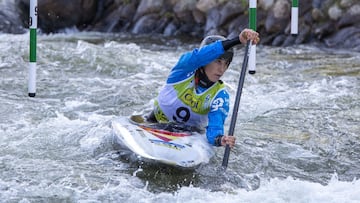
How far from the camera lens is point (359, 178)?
A: 16.3 feet

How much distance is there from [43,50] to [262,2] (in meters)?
3.95

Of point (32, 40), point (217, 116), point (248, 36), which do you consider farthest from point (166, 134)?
point (32, 40)

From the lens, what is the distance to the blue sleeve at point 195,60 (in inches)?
189

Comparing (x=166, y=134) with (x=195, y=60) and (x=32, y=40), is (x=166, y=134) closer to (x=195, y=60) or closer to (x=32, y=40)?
(x=195, y=60)

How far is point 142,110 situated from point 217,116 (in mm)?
2250

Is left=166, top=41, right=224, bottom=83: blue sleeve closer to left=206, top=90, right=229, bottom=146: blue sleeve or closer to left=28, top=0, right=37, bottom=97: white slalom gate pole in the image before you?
left=206, top=90, right=229, bottom=146: blue sleeve

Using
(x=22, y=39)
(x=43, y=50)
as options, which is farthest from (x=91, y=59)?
(x=22, y=39)

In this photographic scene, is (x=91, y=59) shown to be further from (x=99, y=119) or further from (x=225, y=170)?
(x=225, y=170)

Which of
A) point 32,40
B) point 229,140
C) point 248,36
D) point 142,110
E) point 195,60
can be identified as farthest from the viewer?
point 142,110

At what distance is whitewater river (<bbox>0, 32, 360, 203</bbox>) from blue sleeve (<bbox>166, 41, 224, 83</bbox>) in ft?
2.23

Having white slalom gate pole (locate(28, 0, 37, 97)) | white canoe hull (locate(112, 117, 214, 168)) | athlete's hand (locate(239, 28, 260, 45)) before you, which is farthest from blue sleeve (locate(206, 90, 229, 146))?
white slalom gate pole (locate(28, 0, 37, 97))

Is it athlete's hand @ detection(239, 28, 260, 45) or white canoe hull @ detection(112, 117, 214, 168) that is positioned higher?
athlete's hand @ detection(239, 28, 260, 45)

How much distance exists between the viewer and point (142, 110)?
7.11 meters

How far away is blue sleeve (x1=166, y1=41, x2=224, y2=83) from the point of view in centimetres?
480
